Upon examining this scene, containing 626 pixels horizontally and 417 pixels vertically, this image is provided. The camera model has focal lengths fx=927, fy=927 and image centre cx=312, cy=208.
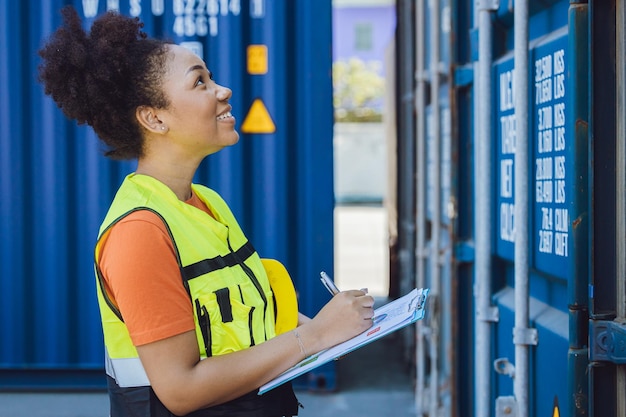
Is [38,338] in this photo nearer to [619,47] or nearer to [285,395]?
[285,395]

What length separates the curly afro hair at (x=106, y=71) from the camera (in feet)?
6.20

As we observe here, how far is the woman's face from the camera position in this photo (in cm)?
191

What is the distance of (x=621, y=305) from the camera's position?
186cm

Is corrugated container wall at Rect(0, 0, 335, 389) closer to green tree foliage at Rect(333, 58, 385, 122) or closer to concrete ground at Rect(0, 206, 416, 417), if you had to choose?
concrete ground at Rect(0, 206, 416, 417)

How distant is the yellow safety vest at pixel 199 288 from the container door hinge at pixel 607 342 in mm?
662

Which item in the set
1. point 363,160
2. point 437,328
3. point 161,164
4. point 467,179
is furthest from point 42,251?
point 363,160

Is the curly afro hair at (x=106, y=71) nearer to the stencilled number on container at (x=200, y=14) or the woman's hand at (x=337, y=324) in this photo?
the woman's hand at (x=337, y=324)

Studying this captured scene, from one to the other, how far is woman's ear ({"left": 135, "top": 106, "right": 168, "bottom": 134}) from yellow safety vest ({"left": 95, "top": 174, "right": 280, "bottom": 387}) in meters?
0.11

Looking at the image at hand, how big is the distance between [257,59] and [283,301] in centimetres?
306

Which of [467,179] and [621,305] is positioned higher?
[467,179]

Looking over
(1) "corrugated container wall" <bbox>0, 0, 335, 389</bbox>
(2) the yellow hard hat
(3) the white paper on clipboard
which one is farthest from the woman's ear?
(1) "corrugated container wall" <bbox>0, 0, 335, 389</bbox>

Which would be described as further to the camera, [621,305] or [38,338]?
[38,338]

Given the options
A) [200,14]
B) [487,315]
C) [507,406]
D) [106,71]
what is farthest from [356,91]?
[106,71]

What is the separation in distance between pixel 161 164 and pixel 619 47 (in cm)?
97
